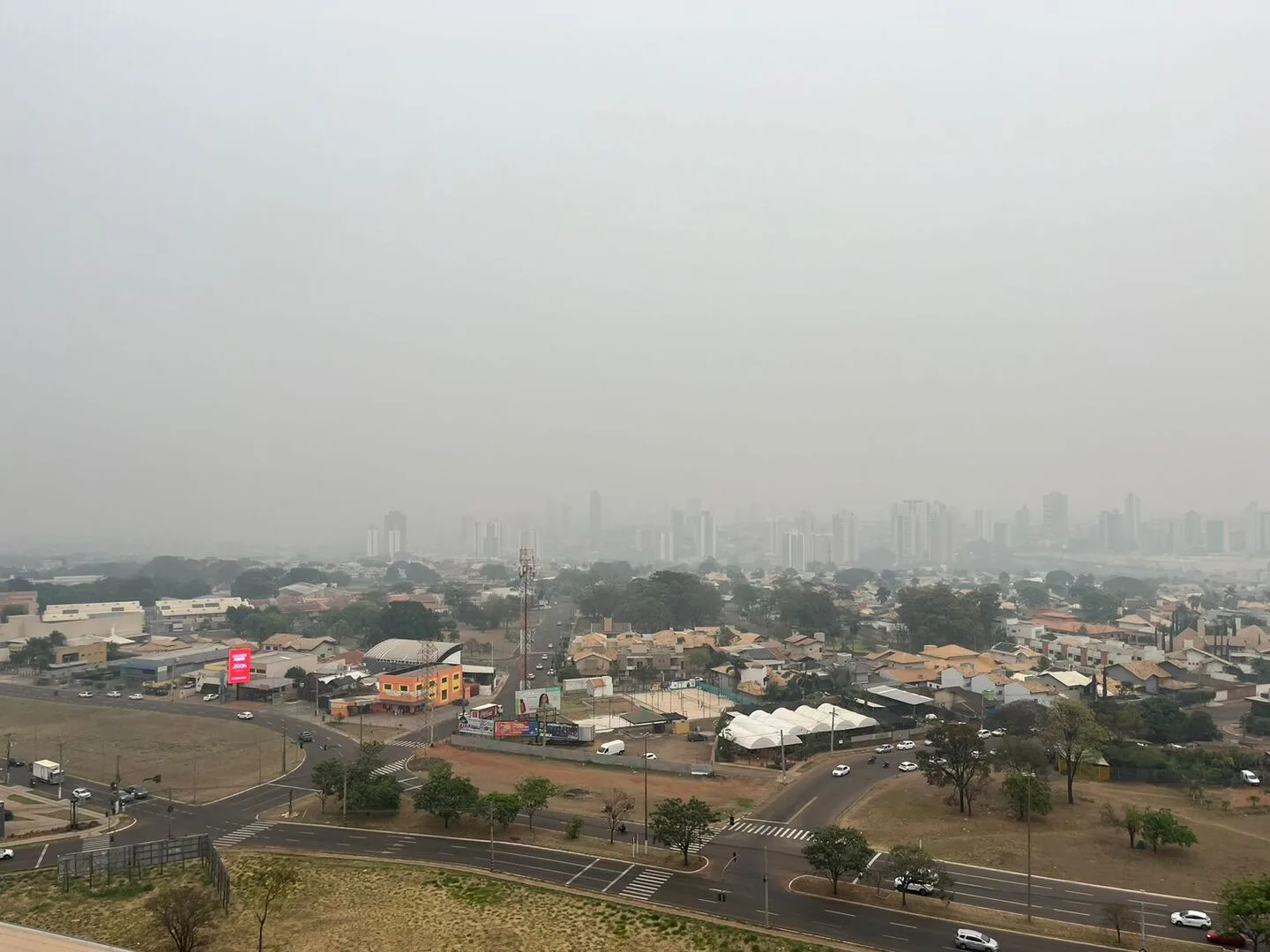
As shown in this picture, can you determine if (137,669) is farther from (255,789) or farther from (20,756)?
(255,789)

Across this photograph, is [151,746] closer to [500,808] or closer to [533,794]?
[500,808]

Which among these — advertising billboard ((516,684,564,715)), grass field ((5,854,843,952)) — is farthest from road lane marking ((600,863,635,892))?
advertising billboard ((516,684,564,715))

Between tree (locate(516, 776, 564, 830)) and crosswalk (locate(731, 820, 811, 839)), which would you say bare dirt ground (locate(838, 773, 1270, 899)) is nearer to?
crosswalk (locate(731, 820, 811, 839))

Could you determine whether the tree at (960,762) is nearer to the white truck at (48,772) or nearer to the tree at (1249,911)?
the tree at (1249,911)

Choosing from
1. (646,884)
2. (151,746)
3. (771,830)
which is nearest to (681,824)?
(646,884)

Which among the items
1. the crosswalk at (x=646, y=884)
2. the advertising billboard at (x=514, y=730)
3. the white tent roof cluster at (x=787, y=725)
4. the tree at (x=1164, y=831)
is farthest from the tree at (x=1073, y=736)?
the advertising billboard at (x=514, y=730)

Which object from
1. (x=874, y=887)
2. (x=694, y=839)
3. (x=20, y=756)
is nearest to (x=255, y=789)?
(x=20, y=756)
